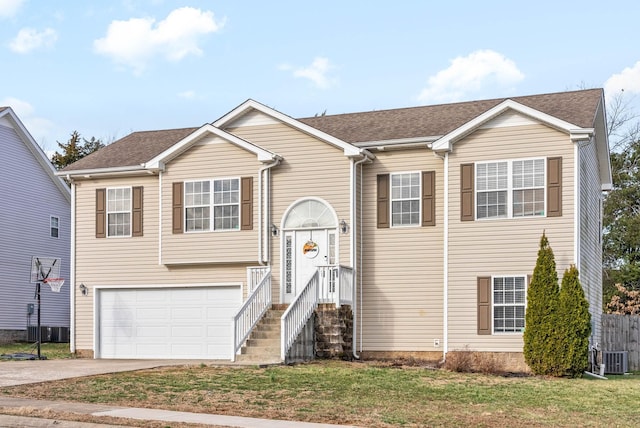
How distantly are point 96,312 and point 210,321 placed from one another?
3611mm

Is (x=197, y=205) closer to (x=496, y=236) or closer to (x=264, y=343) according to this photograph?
(x=264, y=343)

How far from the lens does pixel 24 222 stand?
112 ft

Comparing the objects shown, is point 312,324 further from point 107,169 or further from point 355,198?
point 107,169

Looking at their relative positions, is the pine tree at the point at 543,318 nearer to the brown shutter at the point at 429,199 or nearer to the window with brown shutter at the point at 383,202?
the brown shutter at the point at 429,199

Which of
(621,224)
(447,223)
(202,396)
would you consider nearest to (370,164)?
(447,223)

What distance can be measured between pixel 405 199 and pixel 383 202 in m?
0.58

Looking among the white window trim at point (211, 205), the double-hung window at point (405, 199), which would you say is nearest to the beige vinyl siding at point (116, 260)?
the white window trim at point (211, 205)

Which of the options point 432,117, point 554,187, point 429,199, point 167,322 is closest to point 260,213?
point 167,322

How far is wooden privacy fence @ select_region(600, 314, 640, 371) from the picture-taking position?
27.0 meters

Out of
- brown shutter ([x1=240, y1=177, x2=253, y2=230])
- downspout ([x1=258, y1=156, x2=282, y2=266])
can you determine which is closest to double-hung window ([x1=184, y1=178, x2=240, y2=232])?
brown shutter ([x1=240, y1=177, x2=253, y2=230])

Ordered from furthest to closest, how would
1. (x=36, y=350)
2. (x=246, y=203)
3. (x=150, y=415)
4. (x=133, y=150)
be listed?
(x=36, y=350) < (x=133, y=150) < (x=246, y=203) < (x=150, y=415)

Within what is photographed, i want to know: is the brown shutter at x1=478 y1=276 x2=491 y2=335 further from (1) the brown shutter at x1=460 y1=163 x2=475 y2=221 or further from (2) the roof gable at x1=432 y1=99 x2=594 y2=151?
(2) the roof gable at x1=432 y1=99 x2=594 y2=151

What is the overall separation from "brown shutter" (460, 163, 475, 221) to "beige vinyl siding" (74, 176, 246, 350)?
22.3 feet

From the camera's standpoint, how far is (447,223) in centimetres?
2197
